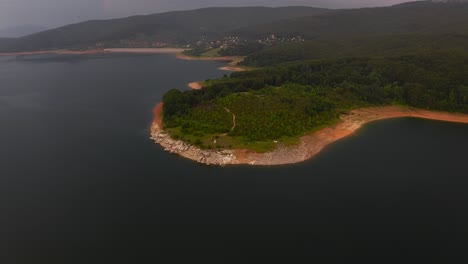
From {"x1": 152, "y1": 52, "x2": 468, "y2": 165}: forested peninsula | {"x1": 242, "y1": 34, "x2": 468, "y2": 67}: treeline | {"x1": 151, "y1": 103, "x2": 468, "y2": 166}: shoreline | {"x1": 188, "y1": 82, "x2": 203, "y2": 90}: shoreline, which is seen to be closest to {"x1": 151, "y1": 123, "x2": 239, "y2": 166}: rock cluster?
{"x1": 151, "y1": 103, "x2": 468, "y2": 166}: shoreline

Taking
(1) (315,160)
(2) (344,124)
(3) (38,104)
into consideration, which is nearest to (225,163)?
(1) (315,160)

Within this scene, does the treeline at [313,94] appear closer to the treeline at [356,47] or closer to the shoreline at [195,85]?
the shoreline at [195,85]

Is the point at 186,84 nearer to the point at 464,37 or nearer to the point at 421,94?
the point at 421,94

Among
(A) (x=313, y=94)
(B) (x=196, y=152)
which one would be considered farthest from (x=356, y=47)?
(B) (x=196, y=152)

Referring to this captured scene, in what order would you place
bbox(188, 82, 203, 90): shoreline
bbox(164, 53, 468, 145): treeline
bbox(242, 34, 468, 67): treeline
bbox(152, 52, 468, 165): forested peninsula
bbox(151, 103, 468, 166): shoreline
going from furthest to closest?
bbox(242, 34, 468, 67): treeline, bbox(188, 82, 203, 90): shoreline, bbox(164, 53, 468, 145): treeline, bbox(152, 52, 468, 165): forested peninsula, bbox(151, 103, 468, 166): shoreline

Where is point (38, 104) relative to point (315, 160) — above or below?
above

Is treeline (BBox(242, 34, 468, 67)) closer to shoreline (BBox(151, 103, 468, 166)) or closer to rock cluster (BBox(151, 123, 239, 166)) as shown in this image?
shoreline (BBox(151, 103, 468, 166))

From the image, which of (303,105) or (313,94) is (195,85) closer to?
(313,94)
